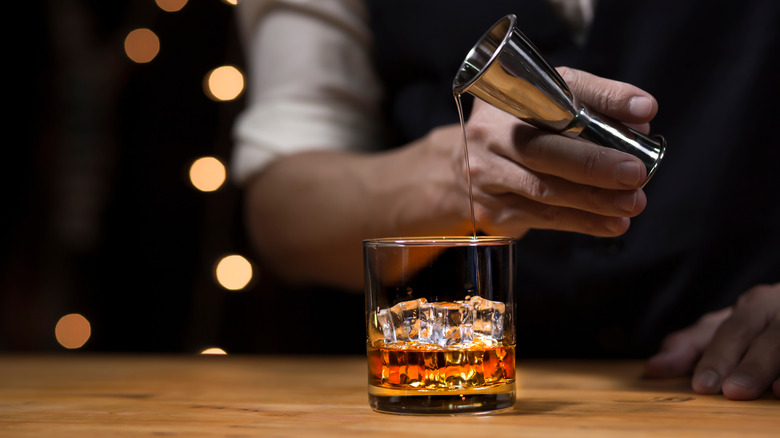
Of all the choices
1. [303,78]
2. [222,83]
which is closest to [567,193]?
[303,78]

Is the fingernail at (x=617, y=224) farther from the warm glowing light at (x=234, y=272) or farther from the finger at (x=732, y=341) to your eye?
the warm glowing light at (x=234, y=272)

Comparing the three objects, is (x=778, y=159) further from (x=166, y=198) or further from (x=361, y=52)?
(x=166, y=198)

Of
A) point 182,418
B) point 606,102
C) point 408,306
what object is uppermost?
point 606,102

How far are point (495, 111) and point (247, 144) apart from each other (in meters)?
0.77

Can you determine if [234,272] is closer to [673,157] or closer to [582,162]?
[673,157]

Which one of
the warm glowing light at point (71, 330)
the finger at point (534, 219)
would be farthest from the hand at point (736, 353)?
the warm glowing light at point (71, 330)

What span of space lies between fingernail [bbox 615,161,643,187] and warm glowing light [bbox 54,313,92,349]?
183 centimetres

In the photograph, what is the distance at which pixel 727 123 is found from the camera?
4.32 ft

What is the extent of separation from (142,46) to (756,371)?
180 centimetres

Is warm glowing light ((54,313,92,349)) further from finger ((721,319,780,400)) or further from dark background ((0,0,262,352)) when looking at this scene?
finger ((721,319,780,400))

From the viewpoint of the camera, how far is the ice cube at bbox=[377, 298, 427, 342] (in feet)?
2.30

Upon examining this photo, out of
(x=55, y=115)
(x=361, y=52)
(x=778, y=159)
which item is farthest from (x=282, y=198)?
(x=55, y=115)

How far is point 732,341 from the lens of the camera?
875mm

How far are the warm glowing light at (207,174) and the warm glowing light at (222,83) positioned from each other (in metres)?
0.18
